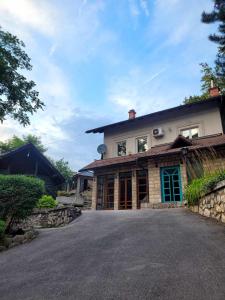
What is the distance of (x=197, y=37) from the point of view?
8.79m

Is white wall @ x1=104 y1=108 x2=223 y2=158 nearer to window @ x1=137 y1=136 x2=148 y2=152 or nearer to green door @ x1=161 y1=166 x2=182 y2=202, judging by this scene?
window @ x1=137 y1=136 x2=148 y2=152

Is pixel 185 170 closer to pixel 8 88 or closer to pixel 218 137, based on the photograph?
pixel 218 137

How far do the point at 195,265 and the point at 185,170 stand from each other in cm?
1019

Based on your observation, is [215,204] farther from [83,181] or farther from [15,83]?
[83,181]

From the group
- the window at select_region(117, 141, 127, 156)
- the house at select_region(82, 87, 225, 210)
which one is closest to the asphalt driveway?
the house at select_region(82, 87, 225, 210)

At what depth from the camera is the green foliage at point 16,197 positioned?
7.40m

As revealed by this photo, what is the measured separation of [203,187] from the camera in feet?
25.8

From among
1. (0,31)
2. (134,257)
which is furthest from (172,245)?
(0,31)

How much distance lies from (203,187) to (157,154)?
6071mm

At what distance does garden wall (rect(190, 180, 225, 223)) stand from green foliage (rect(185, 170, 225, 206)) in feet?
0.61

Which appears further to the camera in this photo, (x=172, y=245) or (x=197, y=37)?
(x=197, y=37)

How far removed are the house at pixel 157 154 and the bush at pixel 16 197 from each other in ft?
23.6

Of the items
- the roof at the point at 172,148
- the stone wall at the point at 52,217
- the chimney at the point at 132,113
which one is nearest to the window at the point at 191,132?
the roof at the point at 172,148

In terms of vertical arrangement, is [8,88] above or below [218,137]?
above
